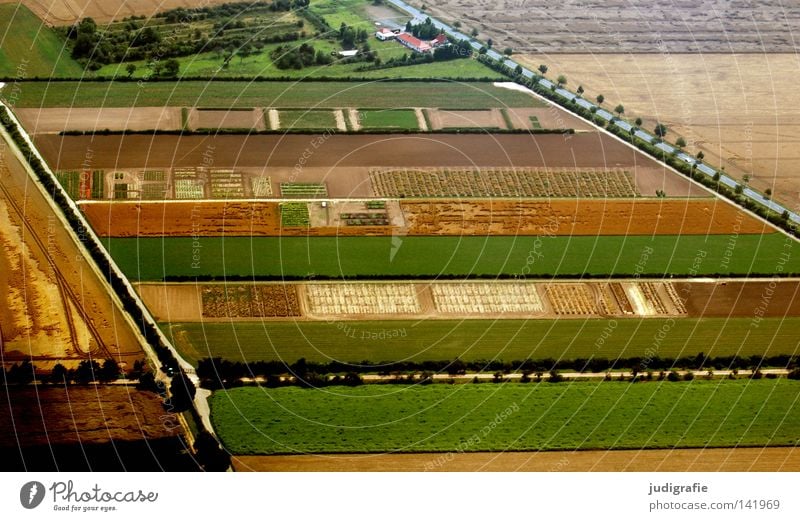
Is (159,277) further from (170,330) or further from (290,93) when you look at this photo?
(290,93)

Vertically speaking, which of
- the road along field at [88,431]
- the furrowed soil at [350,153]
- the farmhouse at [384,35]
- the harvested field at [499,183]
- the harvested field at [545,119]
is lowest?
the road along field at [88,431]

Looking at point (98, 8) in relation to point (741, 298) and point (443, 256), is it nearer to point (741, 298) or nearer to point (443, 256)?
point (443, 256)

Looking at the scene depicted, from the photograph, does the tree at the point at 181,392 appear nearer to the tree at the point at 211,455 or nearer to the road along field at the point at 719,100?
the tree at the point at 211,455

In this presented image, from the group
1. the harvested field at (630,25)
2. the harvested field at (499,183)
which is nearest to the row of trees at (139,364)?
the harvested field at (499,183)

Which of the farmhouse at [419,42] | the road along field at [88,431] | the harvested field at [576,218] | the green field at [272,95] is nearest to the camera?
the road along field at [88,431]

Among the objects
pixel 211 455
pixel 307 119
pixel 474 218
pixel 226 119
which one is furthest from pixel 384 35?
pixel 211 455

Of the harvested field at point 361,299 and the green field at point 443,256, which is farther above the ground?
the green field at point 443,256
